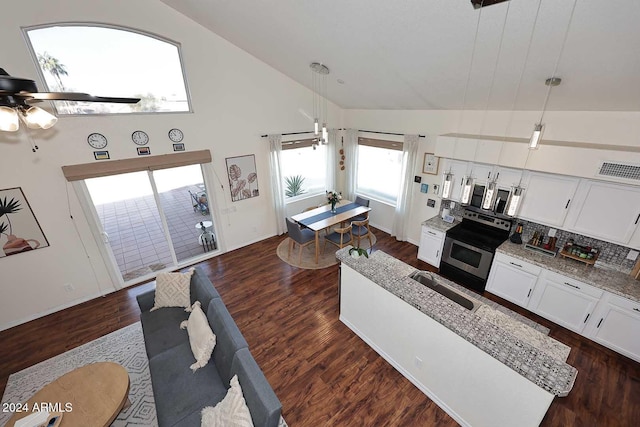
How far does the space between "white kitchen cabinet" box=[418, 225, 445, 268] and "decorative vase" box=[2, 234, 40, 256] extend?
21.2ft

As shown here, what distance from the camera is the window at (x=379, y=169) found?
6.19 meters

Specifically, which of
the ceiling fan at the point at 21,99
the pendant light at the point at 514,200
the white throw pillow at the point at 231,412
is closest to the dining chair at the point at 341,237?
the pendant light at the point at 514,200

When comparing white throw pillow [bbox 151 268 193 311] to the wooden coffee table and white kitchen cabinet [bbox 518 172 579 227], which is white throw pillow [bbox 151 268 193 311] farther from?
white kitchen cabinet [bbox 518 172 579 227]

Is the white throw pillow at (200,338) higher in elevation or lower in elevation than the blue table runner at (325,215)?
lower

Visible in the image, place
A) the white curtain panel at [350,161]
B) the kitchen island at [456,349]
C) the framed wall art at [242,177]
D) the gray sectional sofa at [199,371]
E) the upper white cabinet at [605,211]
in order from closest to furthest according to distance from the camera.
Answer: the kitchen island at [456,349]
the gray sectional sofa at [199,371]
the upper white cabinet at [605,211]
the framed wall art at [242,177]
the white curtain panel at [350,161]

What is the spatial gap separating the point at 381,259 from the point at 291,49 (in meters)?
3.44

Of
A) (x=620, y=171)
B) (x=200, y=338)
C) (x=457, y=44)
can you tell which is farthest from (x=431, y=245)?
(x=200, y=338)

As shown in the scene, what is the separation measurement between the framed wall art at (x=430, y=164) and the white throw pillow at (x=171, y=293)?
15.7 feet

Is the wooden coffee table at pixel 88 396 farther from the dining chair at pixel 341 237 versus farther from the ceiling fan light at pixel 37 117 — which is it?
the dining chair at pixel 341 237

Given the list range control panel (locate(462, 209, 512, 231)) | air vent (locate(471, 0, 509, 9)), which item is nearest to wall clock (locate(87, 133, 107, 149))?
air vent (locate(471, 0, 509, 9))

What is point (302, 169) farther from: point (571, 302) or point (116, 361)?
point (571, 302)

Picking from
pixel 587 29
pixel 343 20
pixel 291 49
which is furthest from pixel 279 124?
pixel 587 29

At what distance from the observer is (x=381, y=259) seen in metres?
3.65

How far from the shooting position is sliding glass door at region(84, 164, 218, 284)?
15.9 ft
